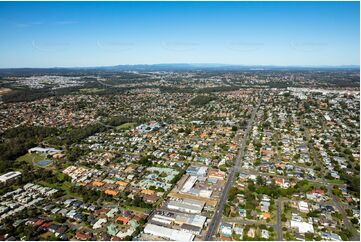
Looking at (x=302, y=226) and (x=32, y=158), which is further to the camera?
(x=32, y=158)

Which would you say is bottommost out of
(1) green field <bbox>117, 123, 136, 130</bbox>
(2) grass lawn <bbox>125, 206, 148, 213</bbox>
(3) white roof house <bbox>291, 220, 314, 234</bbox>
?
(2) grass lawn <bbox>125, 206, 148, 213</bbox>

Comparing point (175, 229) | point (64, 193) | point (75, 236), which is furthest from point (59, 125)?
point (175, 229)

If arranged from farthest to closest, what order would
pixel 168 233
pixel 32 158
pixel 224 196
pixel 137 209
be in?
pixel 32 158, pixel 224 196, pixel 137 209, pixel 168 233

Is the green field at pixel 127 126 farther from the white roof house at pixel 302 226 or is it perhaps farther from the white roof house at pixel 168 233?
the white roof house at pixel 302 226

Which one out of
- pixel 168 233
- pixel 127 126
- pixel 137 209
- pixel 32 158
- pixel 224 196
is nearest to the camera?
pixel 168 233

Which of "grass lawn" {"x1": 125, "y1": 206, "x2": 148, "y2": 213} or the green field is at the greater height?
the green field

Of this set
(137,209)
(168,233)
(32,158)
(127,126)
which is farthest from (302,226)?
(127,126)

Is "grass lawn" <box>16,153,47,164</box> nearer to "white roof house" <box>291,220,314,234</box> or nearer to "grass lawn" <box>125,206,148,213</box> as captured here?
"grass lawn" <box>125,206,148,213</box>

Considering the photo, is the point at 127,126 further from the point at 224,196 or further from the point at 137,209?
the point at 224,196

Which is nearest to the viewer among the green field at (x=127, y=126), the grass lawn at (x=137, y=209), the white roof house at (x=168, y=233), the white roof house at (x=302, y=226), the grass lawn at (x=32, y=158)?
the white roof house at (x=168, y=233)

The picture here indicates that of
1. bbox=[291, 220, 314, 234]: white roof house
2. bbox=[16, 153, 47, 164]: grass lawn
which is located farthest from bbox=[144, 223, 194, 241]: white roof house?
bbox=[16, 153, 47, 164]: grass lawn

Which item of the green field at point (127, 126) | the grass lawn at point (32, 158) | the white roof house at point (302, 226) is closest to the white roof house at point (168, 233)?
the white roof house at point (302, 226)
